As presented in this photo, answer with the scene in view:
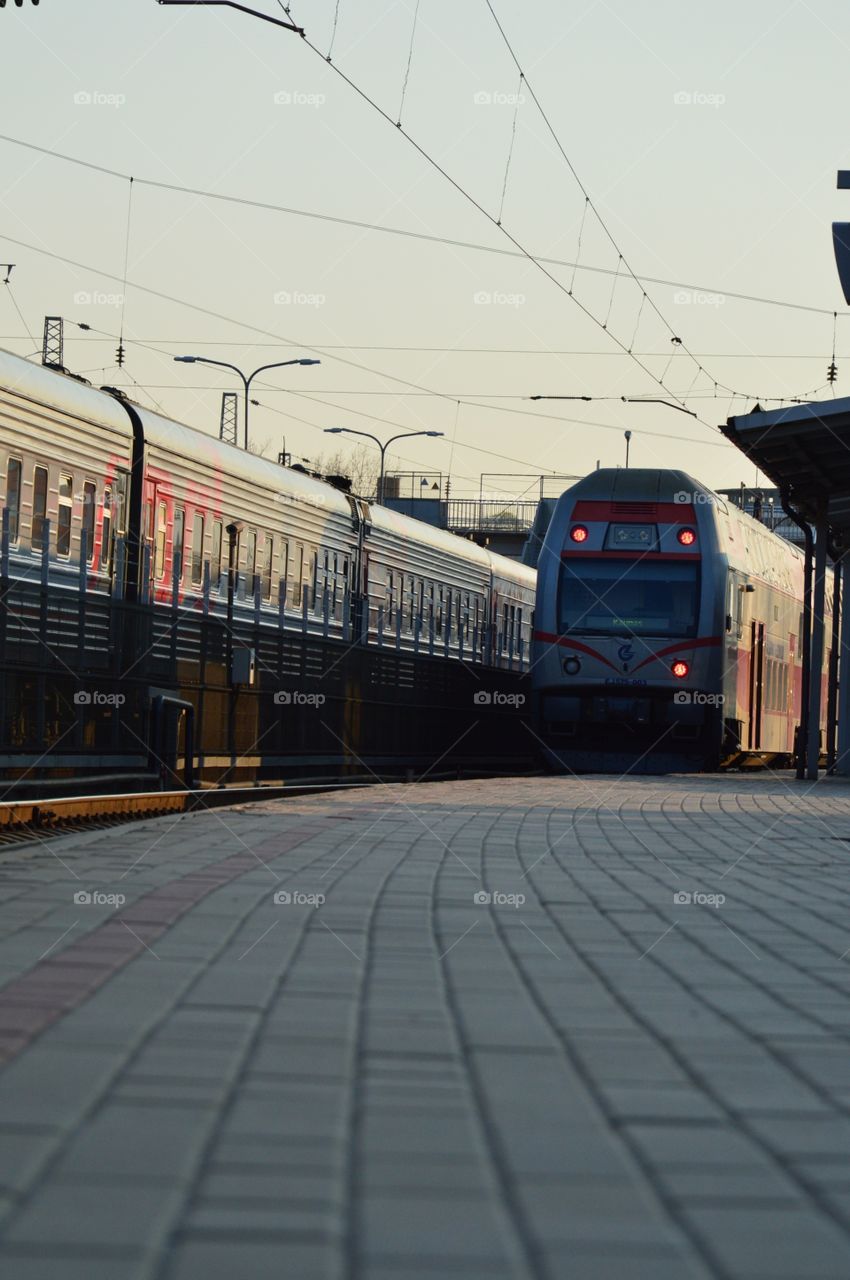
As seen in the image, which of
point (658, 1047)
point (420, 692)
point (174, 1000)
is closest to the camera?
point (658, 1047)

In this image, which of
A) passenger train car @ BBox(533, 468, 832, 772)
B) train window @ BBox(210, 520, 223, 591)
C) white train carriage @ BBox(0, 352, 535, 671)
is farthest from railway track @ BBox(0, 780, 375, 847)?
passenger train car @ BBox(533, 468, 832, 772)

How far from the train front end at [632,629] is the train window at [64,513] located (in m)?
8.09

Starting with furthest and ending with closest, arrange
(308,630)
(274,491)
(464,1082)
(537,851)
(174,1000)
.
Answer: (274,491) < (308,630) < (537,851) < (174,1000) < (464,1082)

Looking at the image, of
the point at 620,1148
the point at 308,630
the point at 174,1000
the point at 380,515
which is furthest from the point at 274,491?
the point at 620,1148

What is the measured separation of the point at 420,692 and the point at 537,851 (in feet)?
58.1

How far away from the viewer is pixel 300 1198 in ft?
11.9

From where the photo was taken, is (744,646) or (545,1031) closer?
(545,1031)

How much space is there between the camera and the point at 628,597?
85.7ft

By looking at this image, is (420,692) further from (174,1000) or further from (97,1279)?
(97,1279)

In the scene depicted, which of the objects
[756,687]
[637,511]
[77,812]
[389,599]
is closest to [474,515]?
[389,599]

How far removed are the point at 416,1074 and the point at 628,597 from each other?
21.4m

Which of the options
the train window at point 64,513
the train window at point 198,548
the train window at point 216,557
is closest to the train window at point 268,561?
the train window at point 216,557

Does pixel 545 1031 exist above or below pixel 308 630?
below

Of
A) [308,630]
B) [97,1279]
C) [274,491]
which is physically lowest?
[97,1279]
